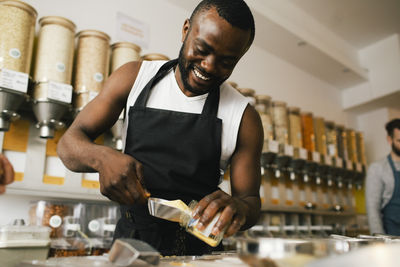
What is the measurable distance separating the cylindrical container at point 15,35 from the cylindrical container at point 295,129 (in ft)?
6.36

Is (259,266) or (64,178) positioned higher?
(64,178)

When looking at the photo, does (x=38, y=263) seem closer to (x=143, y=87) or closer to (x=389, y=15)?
(x=143, y=87)

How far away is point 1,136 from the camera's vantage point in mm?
1535

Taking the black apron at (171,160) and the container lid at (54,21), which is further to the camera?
the container lid at (54,21)

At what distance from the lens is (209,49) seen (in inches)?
38.8

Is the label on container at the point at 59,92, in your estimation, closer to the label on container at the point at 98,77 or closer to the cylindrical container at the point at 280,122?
the label on container at the point at 98,77

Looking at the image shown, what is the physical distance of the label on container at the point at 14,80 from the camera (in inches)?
51.5

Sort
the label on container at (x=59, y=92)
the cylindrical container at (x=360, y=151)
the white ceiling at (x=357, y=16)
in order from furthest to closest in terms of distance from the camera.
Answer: the cylindrical container at (x=360, y=151) → the white ceiling at (x=357, y=16) → the label on container at (x=59, y=92)

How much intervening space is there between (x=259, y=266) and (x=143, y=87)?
80cm

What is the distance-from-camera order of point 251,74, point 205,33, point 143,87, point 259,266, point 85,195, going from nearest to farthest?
1. point 259,266
2. point 205,33
3. point 143,87
4. point 85,195
5. point 251,74

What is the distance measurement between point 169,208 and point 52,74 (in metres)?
1.02

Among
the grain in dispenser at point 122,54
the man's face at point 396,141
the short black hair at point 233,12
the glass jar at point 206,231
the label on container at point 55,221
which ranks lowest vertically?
the label on container at point 55,221

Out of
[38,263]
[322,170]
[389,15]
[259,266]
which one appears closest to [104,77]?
[38,263]

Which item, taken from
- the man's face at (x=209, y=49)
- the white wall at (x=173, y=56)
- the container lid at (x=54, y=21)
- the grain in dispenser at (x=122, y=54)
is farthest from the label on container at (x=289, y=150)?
the container lid at (x=54, y=21)
